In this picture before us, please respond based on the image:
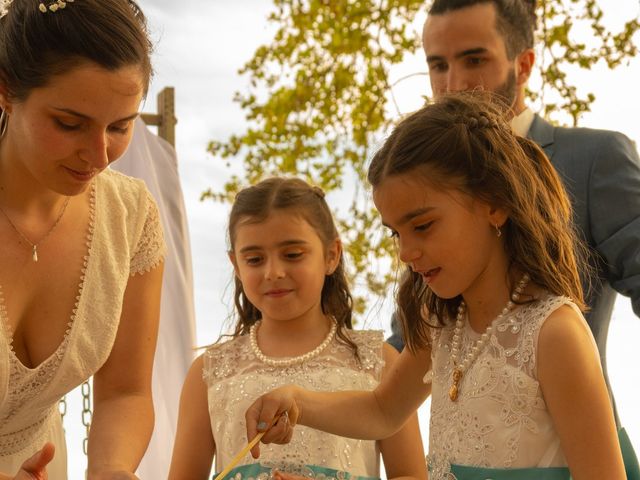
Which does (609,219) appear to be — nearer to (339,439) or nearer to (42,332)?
(339,439)

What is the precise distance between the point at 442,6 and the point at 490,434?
153 cm

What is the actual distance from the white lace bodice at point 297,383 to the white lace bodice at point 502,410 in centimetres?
59

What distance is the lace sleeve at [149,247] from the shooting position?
267 cm

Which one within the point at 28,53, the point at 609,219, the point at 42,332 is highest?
the point at 28,53

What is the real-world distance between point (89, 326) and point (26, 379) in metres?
0.20

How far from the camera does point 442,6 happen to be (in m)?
3.17

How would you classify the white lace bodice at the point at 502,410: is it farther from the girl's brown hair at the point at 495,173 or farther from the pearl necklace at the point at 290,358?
the pearl necklace at the point at 290,358

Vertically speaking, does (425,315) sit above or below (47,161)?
below

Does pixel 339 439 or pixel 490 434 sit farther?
pixel 339 439

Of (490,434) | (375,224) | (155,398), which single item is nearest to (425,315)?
(490,434)

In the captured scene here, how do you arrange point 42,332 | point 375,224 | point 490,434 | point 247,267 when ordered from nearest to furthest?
point 490,434 → point 42,332 → point 247,267 → point 375,224

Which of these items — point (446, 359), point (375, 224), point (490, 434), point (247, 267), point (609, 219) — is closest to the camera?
point (490, 434)

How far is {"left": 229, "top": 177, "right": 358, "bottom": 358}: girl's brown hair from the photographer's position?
3.07 m

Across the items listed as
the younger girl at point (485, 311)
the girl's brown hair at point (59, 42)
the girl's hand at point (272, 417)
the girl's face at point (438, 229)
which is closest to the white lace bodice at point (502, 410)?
the younger girl at point (485, 311)
